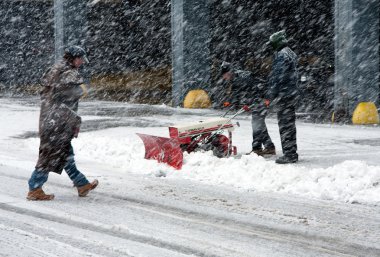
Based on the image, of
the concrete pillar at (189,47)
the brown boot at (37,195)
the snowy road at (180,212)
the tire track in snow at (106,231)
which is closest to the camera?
the tire track in snow at (106,231)

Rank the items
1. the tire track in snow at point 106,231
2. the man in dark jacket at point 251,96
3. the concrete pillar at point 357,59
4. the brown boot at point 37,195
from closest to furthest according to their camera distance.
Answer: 1. the tire track in snow at point 106,231
2. the brown boot at point 37,195
3. the man in dark jacket at point 251,96
4. the concrete pillar at point 357,59

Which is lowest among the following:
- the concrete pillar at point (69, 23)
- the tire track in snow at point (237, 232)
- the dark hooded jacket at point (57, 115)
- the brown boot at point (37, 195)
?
the tire track in snow at point (237, 232)

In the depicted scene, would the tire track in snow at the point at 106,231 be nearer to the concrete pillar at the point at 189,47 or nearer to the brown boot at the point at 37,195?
the brown boot at the point at 37,195

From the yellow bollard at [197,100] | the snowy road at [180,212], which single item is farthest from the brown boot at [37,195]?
the yellow bollard at [197,100]

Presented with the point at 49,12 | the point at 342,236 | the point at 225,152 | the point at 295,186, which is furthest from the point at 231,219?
the point at 49,12

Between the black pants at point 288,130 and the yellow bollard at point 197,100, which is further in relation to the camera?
the yellow bollard at point 197,100

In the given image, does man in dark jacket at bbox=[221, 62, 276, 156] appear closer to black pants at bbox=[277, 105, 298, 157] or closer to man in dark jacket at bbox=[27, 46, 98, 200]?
black pants at bbox=[277, 105, 298, 157]

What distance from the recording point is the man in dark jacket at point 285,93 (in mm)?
10562

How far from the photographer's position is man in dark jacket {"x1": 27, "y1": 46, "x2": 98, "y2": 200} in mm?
7773

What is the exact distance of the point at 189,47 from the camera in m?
22.5

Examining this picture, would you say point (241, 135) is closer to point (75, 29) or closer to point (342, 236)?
point (342, 236)

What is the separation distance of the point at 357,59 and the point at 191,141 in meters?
8.54

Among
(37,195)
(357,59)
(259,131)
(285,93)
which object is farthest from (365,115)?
(37,195)

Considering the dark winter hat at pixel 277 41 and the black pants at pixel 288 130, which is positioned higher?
the dark winter hat at pixel 277 41
